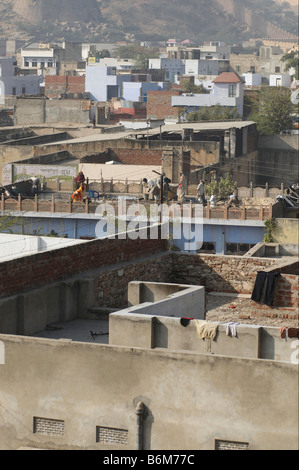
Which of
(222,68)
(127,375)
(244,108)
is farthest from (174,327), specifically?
(222,68)

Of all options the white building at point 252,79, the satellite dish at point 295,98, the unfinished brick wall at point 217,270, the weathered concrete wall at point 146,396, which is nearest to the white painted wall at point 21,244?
the unfinished brick wall at point 217,270

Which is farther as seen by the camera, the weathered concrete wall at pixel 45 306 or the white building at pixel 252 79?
the white building at pixel 252 79

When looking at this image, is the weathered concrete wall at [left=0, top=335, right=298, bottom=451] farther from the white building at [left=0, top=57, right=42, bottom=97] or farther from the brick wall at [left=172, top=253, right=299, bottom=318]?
the white building at [left=0, top=57, right=42, bottom=97]

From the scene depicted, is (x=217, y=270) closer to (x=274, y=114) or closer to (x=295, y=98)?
(x=274, y=114)

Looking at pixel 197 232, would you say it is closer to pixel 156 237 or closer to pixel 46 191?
pixel 46 191

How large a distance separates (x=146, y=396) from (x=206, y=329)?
4.50 feet

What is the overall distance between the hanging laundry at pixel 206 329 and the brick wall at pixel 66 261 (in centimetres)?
281

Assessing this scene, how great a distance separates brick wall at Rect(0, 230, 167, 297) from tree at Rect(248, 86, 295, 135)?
160 ft

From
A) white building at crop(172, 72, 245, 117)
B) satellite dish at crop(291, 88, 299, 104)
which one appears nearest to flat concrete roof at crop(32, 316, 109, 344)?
white building at crop(172, 72, 245, 117)

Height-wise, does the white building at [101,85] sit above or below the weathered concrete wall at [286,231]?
above

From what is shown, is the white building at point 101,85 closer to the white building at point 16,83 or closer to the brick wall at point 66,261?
the white building at point 16,83

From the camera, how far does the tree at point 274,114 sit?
6794cm

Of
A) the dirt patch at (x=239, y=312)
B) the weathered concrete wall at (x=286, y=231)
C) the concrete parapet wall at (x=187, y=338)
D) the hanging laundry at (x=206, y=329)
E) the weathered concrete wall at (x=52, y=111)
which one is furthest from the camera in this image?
the weathered concrete wall at (x=52, y=111)

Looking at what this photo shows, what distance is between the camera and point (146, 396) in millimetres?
10789
